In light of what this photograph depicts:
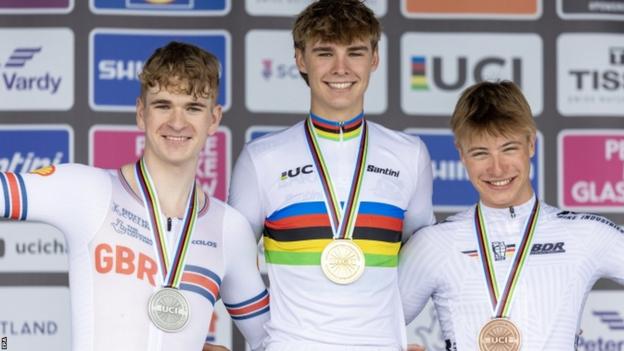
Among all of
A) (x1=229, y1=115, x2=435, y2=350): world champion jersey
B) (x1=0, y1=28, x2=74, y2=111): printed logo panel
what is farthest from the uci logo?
(x1=0, y1=28, x2=74, y2=111): printed logo panel

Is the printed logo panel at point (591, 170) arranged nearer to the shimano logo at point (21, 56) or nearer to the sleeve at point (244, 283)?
the sleeve at point (244, 283)

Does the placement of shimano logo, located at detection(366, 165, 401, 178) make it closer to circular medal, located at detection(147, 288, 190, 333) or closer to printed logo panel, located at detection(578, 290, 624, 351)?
circular medal, located at detection(147, 288, 190, 333)

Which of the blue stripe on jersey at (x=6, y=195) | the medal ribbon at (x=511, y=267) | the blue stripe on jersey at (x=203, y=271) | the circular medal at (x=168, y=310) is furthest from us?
the medal ribbon at (x=511, y=267)

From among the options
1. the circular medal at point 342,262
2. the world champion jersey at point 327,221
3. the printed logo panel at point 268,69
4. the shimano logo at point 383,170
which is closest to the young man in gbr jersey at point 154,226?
the world champion jersey at point 327,221

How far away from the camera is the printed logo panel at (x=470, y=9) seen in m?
4.66

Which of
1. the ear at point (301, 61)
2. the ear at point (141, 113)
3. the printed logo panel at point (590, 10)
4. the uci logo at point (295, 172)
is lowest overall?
the uci logo at point (295, 172)

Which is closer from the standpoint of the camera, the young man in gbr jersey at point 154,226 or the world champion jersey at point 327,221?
the young man in gbr jersey at point 154,226

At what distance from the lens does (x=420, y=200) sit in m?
3.30

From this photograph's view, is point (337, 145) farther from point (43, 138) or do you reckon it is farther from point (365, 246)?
point (43, 138)

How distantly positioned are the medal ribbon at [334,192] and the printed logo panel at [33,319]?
5.83 feet


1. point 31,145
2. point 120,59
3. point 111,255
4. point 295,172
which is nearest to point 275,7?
point 120,59

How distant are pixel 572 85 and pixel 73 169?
97.5 inches

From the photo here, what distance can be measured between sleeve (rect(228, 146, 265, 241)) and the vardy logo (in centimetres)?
160

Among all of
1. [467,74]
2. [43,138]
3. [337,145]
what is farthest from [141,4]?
[337,145]
